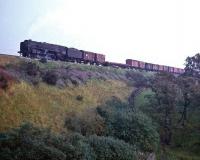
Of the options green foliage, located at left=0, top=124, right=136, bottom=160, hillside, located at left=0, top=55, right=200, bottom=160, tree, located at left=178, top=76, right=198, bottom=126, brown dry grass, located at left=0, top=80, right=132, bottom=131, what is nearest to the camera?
green foliage, located at left=0, top=124, right=136, bottom=160

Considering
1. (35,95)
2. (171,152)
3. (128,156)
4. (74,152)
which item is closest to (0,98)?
(35,95)

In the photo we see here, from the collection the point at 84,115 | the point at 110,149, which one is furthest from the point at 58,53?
the point at 110,149

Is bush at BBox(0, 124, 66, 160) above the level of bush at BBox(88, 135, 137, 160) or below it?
above

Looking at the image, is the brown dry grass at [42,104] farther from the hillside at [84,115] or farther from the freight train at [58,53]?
the freight train at [58,53]

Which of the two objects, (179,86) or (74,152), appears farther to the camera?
(179,86)

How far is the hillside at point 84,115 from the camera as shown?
22594 mm

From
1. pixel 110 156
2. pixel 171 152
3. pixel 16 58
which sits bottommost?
pixel 171 152

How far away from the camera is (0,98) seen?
1022 inches

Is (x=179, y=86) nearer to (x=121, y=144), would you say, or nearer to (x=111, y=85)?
(x=111, y=85)

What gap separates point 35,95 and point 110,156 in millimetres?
9744

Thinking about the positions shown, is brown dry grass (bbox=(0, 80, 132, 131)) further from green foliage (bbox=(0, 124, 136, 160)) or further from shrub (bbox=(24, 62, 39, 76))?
green foliage (bbox=(0, 124, 136, 160))

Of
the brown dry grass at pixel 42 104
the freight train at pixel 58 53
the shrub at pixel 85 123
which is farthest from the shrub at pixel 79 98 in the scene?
the freight train at pixel 58 53

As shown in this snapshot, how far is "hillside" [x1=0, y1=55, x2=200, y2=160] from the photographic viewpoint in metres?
22.6

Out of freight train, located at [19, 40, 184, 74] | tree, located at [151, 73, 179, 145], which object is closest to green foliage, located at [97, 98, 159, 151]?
tree, located at [151, 73, 179, 145]
